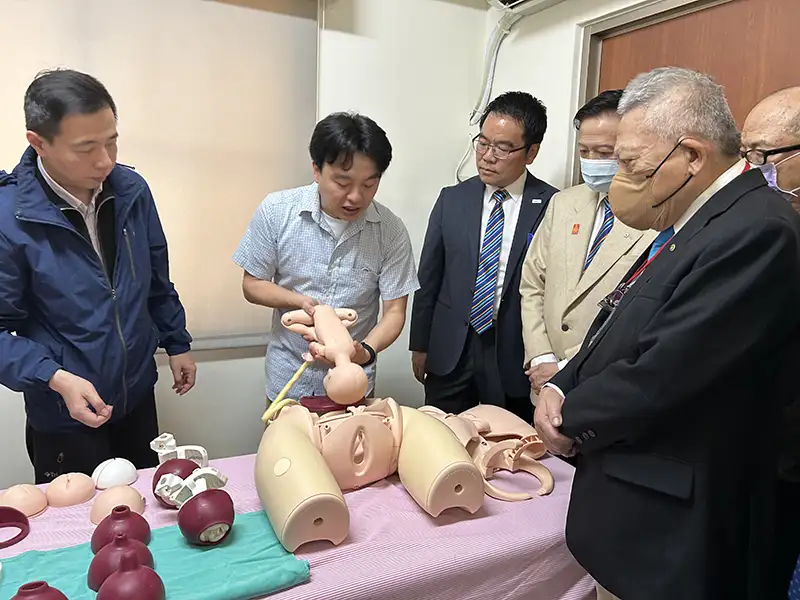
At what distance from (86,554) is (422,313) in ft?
4.80

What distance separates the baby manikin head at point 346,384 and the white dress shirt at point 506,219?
2.93 ft

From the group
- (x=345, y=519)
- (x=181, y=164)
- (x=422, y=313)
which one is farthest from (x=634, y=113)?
(x=181, y=164)

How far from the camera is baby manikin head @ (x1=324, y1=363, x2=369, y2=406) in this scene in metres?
1.42

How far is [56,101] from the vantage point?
141cm

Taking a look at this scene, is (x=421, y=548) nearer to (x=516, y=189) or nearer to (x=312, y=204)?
(x=312, y=204)

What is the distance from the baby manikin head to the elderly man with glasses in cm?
88

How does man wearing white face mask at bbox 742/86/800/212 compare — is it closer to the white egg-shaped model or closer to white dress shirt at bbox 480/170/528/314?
white dress shirt at bbox 480/170/528/314

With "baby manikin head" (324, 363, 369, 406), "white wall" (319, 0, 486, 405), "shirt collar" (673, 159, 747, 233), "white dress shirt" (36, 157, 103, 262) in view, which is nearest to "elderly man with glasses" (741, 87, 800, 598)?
"shirt collar" (673, 159, 747, 233)

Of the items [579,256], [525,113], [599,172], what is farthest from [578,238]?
[525,113]

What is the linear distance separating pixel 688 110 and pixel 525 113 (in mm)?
1132

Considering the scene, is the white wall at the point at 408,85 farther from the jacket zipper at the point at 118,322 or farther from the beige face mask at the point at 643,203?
the beige face mask at the point at 643,203

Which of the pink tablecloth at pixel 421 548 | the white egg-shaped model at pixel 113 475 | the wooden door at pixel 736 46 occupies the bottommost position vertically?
the pink tablecloth at pixel 421 548

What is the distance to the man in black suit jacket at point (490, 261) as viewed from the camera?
218 centimetres

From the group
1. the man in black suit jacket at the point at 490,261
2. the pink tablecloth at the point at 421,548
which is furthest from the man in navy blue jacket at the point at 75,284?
the man in black suit jacket at the point at 490,261
